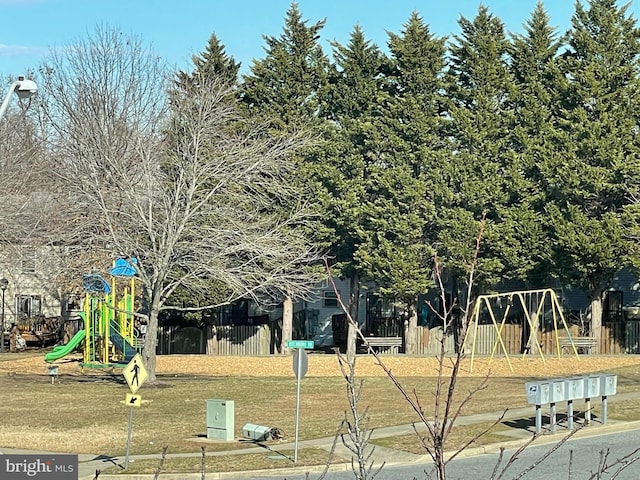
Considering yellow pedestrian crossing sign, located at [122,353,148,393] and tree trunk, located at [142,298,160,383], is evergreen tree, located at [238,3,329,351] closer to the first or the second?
tree trunk, located at [142,298,160,383]

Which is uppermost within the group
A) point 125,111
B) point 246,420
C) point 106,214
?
point 125,111

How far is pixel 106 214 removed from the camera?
2828 cm

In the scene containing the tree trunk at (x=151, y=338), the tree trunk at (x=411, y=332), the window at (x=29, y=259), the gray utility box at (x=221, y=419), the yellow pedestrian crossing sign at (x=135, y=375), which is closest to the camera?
the yellow pedestrian crossing sign at (x=135, y=375)

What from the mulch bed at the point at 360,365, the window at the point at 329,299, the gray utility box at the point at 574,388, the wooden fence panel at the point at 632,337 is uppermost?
the window at the point at 329,299

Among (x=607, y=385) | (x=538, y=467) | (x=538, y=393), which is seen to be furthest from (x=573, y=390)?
(x=538, y=467)

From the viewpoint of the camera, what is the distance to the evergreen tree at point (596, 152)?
3578cm

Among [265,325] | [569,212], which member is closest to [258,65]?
[265,325]

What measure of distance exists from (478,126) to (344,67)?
19.3 ft

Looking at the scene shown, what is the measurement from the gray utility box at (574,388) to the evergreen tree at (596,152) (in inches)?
602

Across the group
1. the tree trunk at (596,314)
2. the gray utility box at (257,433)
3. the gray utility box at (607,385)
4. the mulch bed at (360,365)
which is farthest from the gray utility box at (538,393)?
the tree trunk at (596,314)

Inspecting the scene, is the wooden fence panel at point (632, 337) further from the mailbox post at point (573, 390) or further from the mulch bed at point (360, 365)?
the mailbox post at point (573, 390)

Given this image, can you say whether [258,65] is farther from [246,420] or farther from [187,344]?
[246,420]

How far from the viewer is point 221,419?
20.2 metres

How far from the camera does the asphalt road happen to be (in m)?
15.9
